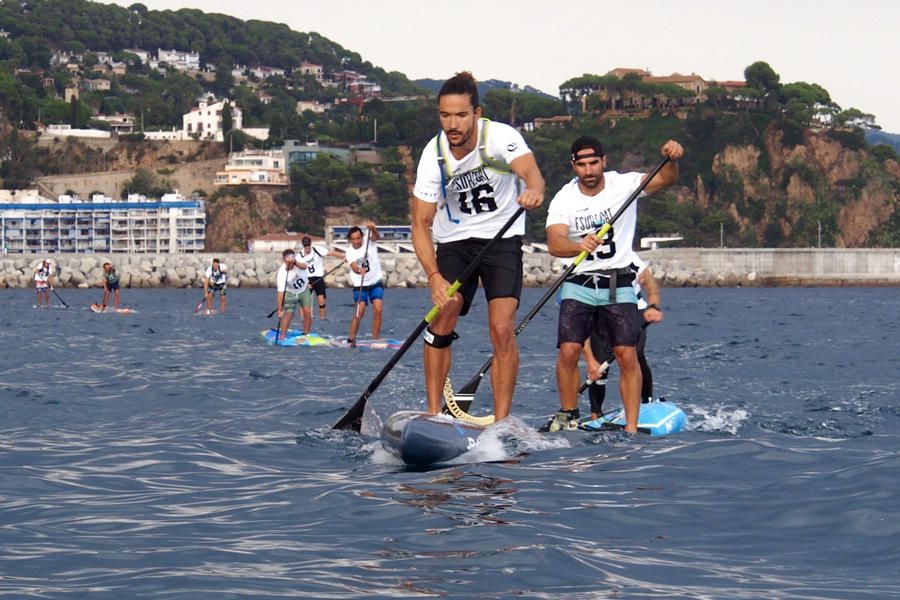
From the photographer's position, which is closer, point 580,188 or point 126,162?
point 580,188

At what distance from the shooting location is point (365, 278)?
24.0 meters

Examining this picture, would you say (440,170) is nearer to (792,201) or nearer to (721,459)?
(721,459)

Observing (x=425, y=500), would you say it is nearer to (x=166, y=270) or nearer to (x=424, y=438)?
(x=424, y=438)

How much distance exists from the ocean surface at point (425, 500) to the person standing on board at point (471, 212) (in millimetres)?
806

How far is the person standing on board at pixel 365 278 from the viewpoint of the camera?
23.8 m

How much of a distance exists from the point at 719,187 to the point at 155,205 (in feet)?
224

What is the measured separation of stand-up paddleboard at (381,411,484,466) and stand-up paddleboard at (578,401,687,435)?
1803mm

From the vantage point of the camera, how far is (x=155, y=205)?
159000mm

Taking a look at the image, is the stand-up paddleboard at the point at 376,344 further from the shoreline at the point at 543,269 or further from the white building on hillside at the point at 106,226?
the white building on hillside at the point at 106,226

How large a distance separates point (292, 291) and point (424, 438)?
16808mm

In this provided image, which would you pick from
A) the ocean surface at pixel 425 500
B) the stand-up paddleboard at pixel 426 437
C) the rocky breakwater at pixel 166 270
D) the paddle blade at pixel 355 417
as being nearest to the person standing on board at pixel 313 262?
the ocean surface at pixel 425 500

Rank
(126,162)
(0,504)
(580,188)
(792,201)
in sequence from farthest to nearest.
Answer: (126,162) < (792,201) < (580,188) < (0,504)

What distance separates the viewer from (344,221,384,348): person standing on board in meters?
23.8

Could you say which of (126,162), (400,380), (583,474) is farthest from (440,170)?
(126,162)
